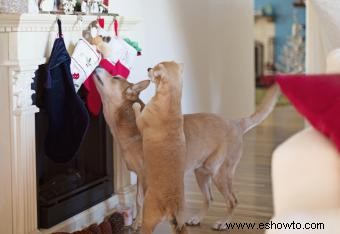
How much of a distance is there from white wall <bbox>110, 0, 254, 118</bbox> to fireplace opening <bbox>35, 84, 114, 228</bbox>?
597 millimetres

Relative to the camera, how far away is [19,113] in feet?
7.29

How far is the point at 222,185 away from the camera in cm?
271

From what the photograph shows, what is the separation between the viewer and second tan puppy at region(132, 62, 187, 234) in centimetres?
230

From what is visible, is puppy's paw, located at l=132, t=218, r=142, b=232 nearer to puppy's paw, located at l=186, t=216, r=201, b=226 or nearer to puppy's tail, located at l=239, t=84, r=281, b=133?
puppy's paw, located at l=186, t=216, r=201, b=226

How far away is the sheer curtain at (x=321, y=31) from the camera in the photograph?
9.53 feet

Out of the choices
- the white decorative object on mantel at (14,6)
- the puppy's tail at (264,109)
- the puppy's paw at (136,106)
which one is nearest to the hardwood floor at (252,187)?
the puppy's tail at (264,109)

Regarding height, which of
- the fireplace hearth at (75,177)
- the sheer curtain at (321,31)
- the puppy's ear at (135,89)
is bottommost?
the fireplace hearth at (75,177)

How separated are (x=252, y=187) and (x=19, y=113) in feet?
5.51

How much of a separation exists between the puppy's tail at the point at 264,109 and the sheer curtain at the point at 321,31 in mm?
604

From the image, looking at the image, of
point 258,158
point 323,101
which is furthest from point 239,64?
point 323,101

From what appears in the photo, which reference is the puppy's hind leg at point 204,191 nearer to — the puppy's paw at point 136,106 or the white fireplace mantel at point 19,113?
the puppy's paw at point 136,106

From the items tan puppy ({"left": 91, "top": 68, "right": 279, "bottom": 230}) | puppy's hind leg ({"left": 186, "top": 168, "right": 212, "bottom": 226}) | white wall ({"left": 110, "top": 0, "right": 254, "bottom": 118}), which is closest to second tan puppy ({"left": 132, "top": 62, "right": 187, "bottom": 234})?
tan puppy ({"left": 91, "top": 68, "right": 279, "bottom": 230})

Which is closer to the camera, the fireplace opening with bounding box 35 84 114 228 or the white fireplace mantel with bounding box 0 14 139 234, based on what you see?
the white fireplace mantel with bounding box 0 14 139 234

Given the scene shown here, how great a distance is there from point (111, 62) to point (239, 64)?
2.82 m
